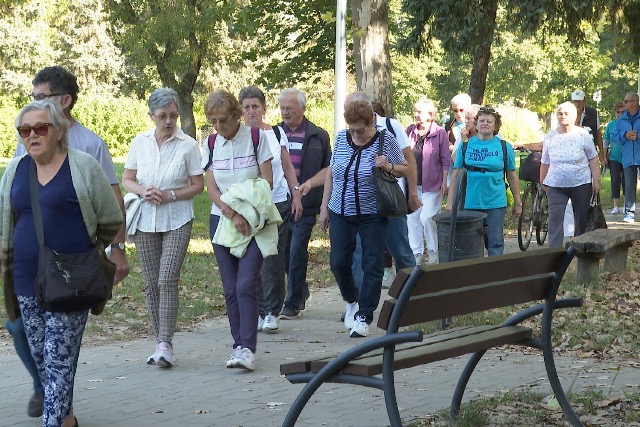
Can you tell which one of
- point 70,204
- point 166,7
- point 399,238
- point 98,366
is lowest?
point 98,366

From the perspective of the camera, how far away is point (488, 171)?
11.3 m

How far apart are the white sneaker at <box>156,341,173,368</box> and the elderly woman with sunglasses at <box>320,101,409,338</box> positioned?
173cm

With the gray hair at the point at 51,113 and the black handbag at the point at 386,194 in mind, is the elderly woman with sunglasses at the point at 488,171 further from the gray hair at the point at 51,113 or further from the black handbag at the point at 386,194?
the gray hair at the point at 51,113

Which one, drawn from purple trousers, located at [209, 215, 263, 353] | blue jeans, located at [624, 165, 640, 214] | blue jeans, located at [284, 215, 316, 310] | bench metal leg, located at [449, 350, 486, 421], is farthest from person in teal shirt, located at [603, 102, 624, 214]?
bench metal leg, located at [449, 350, 486, 421]

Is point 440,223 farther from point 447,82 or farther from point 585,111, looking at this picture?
point 447,82

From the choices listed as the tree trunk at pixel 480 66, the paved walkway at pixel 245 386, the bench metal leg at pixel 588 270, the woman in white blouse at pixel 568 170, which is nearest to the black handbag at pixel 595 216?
the woman in white blouse at pixel 568 170

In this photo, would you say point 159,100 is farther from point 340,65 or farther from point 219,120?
point 340,65

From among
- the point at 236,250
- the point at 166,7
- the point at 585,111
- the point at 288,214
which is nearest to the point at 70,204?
the point at 236,250

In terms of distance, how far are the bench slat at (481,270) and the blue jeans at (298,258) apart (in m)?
4.60

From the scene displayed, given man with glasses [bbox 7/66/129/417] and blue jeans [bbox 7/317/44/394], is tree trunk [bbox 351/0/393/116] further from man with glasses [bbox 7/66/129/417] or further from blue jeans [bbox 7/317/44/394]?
blue jeans [bbox 7/317/44/394]

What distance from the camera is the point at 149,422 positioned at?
629cm

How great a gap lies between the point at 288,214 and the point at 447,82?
59.5 m

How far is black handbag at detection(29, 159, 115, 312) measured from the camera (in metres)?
5.57

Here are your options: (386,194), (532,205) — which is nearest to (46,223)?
(386,194)
